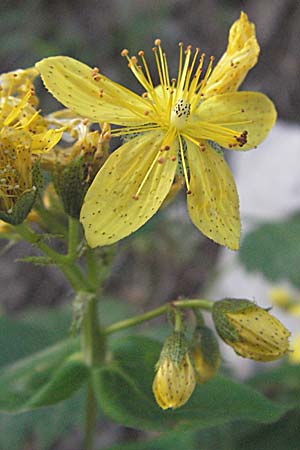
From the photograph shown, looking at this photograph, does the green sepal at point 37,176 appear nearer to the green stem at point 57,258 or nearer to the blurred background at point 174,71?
the green stem at point 57,258

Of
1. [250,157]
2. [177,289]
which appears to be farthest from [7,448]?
[250,157]

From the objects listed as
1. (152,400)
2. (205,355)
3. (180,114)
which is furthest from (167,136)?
(152,400)

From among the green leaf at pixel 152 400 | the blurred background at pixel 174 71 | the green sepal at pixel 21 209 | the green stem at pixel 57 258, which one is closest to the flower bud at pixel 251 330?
the green leaf at pixel 152 400

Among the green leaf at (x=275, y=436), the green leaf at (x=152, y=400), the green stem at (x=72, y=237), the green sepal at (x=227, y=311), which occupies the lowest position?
the green leaf at (x=275, y=436)

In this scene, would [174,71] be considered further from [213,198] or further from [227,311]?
[227,311]

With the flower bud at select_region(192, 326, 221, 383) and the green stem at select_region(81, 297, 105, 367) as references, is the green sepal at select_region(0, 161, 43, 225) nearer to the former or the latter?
the green stem at select_region(81, 297, 105, 367)

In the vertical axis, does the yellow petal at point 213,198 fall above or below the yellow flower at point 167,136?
below

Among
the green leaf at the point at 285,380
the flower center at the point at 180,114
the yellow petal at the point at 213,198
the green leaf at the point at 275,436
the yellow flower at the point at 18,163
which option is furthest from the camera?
the green leaf at the point at 285,380
